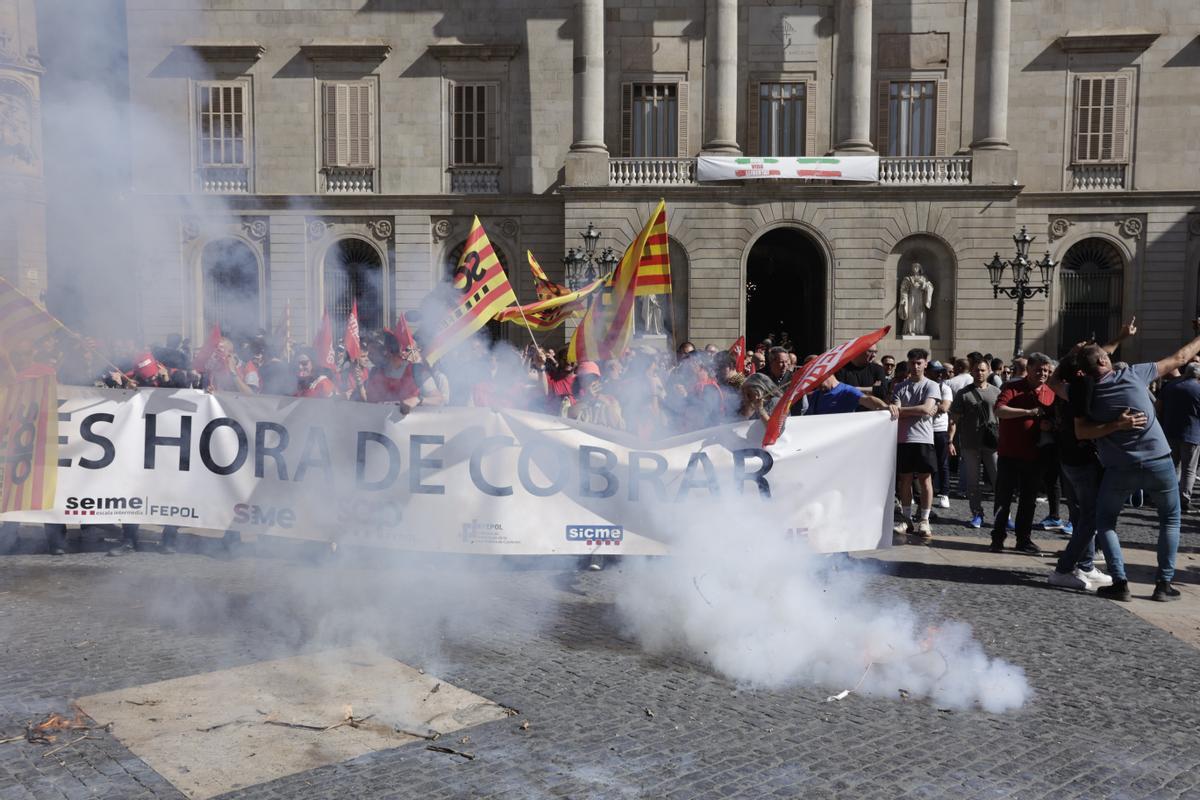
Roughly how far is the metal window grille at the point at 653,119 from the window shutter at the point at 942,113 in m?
6.80

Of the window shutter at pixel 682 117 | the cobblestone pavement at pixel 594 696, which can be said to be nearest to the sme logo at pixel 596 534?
the cobblestone pavement at pixel 594 696

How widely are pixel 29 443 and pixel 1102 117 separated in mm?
25919

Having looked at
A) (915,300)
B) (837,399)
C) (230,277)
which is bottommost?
(837,399)

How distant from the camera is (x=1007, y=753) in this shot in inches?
166

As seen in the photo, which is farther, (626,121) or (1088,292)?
(1088,292)

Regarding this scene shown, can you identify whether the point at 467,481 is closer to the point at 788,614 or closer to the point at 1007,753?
the point at 788,614

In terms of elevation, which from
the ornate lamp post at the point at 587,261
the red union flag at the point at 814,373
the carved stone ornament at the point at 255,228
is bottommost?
the red union flag at the point at 814,373

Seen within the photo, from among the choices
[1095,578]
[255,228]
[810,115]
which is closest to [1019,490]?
[1095,578]

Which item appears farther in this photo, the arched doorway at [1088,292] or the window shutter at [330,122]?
the arched doorway at [1088,292]

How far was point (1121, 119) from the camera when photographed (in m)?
24.9

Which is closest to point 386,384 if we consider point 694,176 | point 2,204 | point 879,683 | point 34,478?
point 34,478

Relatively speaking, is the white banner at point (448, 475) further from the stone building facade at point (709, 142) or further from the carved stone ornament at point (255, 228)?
the carved stone ornament at point (255, 228)

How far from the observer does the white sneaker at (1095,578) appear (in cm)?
734

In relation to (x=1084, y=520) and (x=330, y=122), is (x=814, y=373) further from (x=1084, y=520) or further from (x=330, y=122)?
(x=330, y=122)
